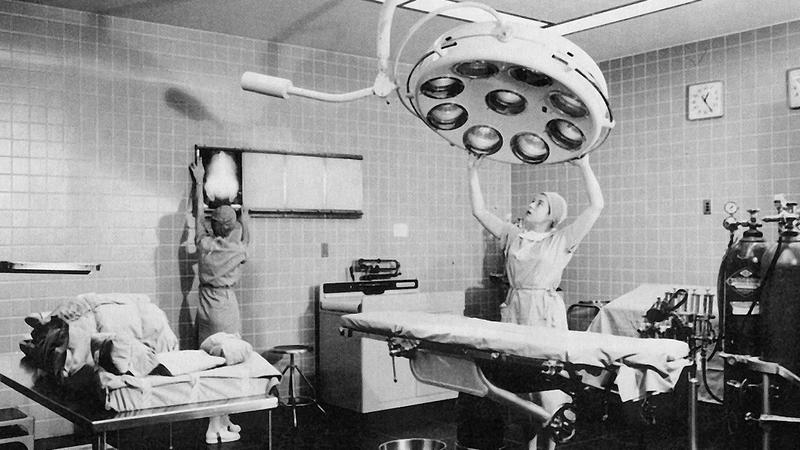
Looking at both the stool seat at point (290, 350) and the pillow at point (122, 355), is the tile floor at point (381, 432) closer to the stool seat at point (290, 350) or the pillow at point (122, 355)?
the stool seat at point (290, 350)

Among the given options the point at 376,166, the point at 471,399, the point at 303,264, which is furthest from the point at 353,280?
the point at 471,399

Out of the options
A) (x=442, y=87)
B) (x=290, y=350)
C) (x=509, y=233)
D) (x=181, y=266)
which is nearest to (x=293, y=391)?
(x=290, y=350)

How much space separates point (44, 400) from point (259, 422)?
2931mm

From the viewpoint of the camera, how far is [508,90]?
8.46 ft

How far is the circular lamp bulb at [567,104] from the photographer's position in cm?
251

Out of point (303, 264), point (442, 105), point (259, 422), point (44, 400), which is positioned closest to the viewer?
point (442, 105)

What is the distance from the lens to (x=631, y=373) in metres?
3.06

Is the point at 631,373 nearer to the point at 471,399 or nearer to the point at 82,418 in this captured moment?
the point at 471,399

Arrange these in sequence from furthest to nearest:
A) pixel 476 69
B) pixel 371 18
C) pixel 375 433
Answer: pixel 371 18 → pixel 375 433 → pixel 476 69

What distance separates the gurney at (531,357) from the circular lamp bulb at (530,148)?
0.81m

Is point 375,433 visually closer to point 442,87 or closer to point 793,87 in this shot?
point 442,87

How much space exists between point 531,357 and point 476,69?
1344mm

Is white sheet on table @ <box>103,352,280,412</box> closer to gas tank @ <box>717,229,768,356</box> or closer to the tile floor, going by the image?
the tile floor

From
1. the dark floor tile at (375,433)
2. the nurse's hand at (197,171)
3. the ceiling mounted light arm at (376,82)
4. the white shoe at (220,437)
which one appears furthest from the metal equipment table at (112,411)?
the nurse's hand at (197,171)
